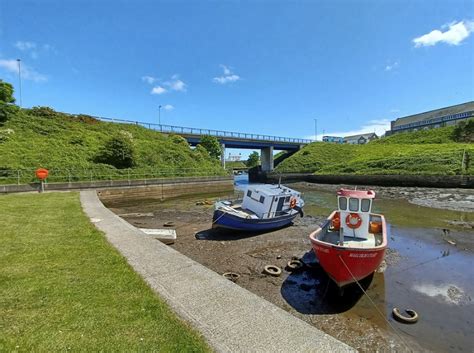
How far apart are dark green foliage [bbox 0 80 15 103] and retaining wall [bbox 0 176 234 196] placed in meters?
20.4

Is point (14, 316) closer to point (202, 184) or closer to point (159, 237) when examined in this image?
point (159, 237)

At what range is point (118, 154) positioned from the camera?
3203 centimetres

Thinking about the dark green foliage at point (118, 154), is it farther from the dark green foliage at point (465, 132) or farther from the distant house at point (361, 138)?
the distant house at point (361, 138)

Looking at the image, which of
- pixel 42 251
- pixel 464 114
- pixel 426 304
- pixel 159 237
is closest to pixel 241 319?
pixel 42 251

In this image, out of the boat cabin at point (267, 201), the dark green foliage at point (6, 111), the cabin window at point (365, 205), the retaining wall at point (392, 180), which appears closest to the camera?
the cabin window at point (365, 205)

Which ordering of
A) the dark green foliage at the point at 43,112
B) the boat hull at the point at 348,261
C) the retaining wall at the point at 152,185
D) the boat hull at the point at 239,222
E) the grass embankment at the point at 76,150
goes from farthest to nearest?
the dark green foliage at the point at 43,112 → the grass embankment at the point at 76,150 → the retaining wall at the point at 152,185 → the boat hull at the point at 239,222 → the boat hull at the point at 348,261

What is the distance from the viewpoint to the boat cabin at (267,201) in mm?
14336

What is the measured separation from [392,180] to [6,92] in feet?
180

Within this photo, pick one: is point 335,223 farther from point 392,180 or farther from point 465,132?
point 465,132

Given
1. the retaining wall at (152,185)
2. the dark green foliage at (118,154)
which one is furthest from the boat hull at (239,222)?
the dark green foliage at (118,154)

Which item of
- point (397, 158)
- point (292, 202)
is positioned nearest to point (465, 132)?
point (397, 158)

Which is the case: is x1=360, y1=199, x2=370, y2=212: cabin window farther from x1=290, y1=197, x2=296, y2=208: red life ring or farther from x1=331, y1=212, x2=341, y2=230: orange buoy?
x1=290, y1=197, x2=296, y2=208: red life ring

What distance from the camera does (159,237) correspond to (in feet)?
37.8

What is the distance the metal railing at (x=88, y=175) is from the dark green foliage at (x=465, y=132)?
193 feet
